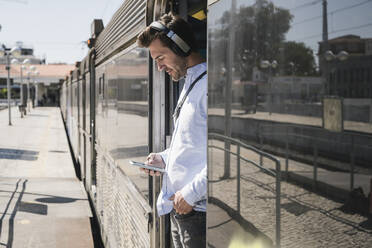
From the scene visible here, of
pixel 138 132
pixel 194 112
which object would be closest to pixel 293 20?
pixel 194 112

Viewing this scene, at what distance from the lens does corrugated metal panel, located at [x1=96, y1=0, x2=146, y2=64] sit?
300 centimetres

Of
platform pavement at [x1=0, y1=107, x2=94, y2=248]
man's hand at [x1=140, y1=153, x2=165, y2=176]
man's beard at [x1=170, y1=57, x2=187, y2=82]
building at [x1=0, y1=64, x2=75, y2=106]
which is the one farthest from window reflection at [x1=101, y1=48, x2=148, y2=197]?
building at [x1=0, y1=64, x2=75, y2=106]

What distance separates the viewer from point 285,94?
112 centimetres

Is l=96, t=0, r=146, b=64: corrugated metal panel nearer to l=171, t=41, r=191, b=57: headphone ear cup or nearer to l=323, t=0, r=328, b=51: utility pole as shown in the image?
l=171, t=41, r=191, b=57: headphone ear cup

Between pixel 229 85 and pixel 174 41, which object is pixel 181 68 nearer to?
pixel 174 41

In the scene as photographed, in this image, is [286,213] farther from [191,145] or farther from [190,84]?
[190,84]

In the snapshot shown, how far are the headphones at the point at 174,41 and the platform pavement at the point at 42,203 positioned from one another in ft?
11.9

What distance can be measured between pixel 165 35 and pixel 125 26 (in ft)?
5.28

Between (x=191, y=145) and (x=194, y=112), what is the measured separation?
5.3 inches

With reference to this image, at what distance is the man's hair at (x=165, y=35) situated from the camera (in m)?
2.13

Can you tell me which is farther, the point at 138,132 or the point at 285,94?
the point at 138,132

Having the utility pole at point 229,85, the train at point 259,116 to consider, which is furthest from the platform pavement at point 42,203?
the utility pole at point 229,85

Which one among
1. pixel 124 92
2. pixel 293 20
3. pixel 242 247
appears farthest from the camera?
pixel 124 92

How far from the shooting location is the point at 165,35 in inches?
83.6
